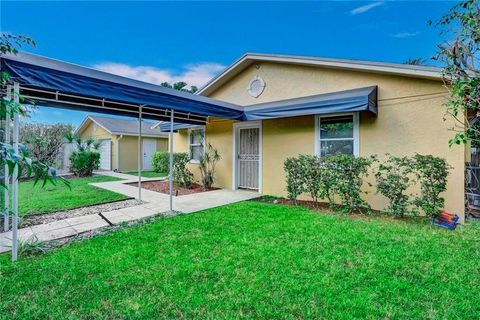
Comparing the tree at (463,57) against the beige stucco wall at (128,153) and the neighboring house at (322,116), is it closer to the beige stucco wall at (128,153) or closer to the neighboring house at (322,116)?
the neighboring house at (322,116)

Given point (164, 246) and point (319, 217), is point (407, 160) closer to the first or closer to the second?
point (319, 217)

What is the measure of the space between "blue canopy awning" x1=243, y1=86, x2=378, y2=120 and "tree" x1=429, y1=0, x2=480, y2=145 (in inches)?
58.1

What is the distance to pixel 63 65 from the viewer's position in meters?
4.47

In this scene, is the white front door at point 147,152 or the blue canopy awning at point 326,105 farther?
the white front door at point 147,152

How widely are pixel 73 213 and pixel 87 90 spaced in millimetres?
3338

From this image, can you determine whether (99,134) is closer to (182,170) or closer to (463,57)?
(182,170)

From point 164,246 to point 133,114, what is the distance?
14.2 feet

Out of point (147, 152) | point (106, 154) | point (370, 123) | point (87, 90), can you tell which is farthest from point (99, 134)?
point (370, 123)

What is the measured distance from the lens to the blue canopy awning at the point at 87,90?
11.9 feet

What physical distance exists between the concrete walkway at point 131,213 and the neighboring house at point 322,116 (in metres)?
1.59

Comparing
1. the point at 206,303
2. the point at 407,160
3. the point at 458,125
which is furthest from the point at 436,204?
the point at 206,303

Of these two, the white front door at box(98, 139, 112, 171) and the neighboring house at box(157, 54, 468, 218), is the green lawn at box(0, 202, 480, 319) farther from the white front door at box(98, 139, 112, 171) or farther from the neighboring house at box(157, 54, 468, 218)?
the white front door at box(98, 139, 112, 171)

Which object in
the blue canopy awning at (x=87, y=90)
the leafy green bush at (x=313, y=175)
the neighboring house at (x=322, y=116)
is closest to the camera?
the blue canopy awning at (x=87, y=90)

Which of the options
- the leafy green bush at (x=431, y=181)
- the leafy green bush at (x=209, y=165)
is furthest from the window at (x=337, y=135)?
the leafy green bush at (x=209, y=165)
